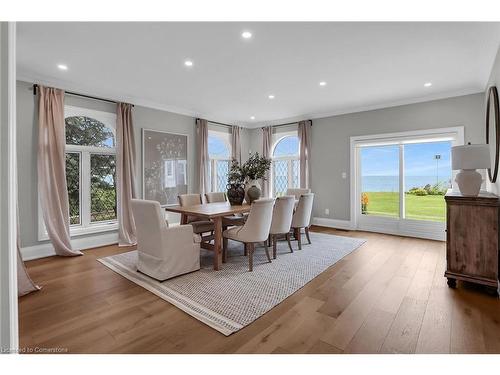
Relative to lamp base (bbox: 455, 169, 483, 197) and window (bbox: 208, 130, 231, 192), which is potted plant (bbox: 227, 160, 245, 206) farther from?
lamp base (bbox: 455, 169, 483, 197)

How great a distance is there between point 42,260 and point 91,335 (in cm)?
254

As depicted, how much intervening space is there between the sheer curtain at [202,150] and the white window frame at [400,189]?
127 inches

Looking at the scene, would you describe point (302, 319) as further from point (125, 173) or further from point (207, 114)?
point (207, 114)

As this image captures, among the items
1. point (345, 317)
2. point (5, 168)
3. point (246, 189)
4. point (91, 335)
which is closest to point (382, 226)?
point (246, 189)

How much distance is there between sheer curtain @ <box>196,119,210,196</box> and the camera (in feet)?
19.3

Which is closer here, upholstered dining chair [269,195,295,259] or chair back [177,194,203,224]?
upholstered dining chair [269,195,295,259]

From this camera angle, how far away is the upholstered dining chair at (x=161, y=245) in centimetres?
286

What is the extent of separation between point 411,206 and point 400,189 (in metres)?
0.38

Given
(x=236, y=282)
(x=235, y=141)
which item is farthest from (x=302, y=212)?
(x=235, y=141)

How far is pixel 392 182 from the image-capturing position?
5.22 metres

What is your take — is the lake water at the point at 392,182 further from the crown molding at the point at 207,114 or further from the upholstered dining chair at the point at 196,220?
the upholstered dining chair at the point at 196,220

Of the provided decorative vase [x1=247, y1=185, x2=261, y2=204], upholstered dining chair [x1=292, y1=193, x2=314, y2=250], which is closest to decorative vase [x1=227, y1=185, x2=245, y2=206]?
decorative vase [x1=247, y1=185, x2=261, y2=204]

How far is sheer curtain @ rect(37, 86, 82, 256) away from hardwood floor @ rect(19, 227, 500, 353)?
806 mm

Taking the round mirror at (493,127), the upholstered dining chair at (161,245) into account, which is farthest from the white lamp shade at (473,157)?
the upholstered dining chair at (161,245)
